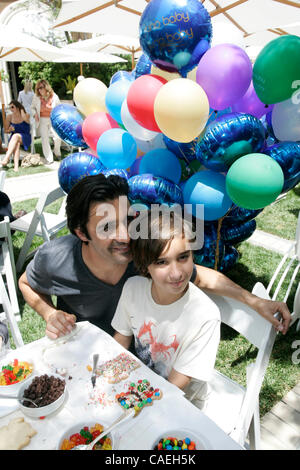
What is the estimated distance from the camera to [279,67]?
220 centimetres

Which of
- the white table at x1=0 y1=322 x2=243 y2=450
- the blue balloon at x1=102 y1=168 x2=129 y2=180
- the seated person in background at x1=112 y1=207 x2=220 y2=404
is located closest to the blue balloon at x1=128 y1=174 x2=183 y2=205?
the blue balloon at x1=102 y1=168 x2=129 y2=180

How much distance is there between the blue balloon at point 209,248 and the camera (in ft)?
9.63

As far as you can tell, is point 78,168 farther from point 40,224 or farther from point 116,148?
point 40,224

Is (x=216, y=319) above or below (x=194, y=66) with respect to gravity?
below

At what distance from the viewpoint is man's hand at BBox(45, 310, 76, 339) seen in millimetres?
1691

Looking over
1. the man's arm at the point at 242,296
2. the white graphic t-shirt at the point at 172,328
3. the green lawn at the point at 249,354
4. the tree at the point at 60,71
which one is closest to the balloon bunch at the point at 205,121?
the man's arm at the point at 242,296

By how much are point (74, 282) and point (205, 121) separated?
1340 millimetres

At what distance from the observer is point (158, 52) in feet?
7.67

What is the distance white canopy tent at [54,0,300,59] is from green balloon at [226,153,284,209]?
1.44m

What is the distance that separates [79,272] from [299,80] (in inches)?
72.1

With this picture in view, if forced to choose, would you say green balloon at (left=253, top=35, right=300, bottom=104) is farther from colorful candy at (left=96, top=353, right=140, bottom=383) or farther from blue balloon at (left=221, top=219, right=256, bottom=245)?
colorful candy at (left=96, top=353, right=140, bottom=383)

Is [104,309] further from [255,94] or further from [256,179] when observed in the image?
[255,94]

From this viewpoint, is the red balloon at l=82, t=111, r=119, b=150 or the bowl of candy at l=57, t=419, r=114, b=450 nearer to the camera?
the bowl of candy at l=57, t=419, r=114, b=450

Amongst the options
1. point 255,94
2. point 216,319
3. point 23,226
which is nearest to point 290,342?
Answer: point 216,319
